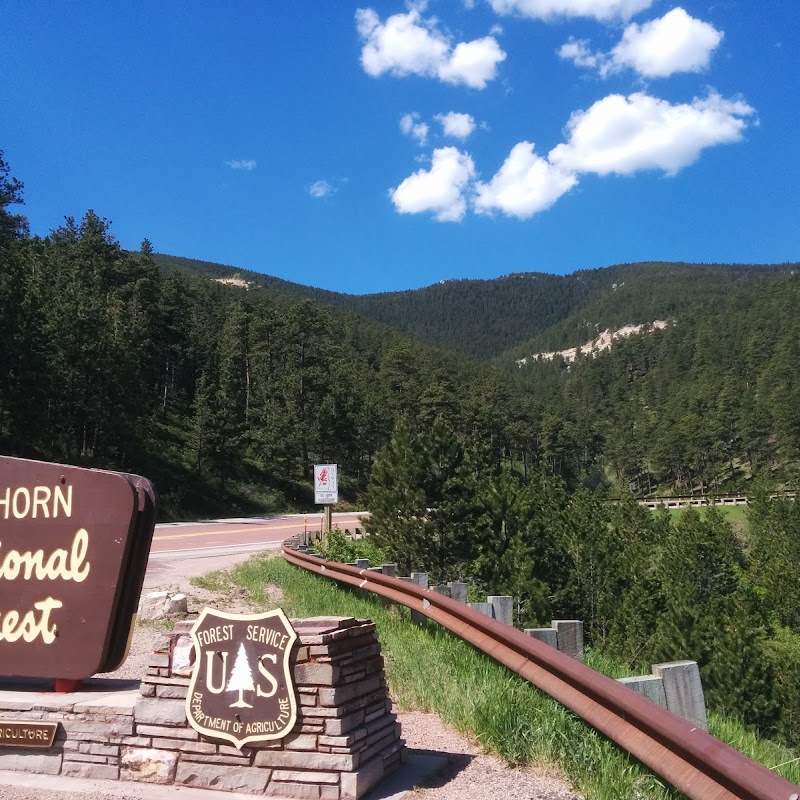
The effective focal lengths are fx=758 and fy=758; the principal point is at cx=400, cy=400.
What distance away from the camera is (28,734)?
157 inches

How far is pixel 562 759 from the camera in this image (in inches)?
146

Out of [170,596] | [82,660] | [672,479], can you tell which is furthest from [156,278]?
[672,479]

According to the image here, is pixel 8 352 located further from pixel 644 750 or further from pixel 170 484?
pixel 644 750

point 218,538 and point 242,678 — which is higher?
point 242,678

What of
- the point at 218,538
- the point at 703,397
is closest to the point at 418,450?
the point at 218,538

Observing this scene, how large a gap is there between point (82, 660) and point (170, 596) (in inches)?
244

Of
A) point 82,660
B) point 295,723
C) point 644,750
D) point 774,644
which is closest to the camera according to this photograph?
point 644,750

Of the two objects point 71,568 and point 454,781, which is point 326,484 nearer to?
point 71,568

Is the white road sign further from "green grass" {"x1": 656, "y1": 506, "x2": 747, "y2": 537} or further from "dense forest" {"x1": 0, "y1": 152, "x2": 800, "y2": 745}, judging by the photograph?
"green grass" {"x1": 656, "y1": 506, "x2": 747, "y2": 537}

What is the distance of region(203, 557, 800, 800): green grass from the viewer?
332 cm

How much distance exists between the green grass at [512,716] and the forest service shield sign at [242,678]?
1.26m

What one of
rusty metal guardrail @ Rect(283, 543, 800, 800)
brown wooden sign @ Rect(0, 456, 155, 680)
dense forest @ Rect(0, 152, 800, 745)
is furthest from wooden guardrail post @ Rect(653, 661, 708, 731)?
dense forest @ Rect(0, 152, 800, 745)

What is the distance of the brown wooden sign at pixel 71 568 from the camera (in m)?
4.38

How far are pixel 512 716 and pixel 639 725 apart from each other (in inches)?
54.1
